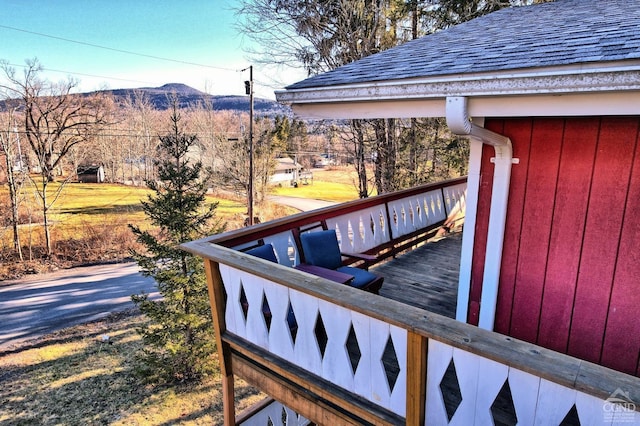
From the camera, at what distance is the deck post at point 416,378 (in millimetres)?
1827

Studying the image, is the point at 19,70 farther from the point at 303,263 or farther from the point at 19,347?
the point at 303,263

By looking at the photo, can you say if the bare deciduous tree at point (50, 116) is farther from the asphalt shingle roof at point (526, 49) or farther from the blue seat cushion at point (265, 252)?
the asphalt shingle roof at point (526, 49)

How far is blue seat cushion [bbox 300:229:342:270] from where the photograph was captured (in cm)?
376

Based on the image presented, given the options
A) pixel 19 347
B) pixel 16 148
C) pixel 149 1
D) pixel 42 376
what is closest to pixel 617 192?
pixel 42 376

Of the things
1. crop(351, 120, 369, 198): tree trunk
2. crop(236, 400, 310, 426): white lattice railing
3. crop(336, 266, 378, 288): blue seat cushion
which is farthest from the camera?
crop(351, 120, 369, 198): tree trunk

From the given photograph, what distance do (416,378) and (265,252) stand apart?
176 centimetres

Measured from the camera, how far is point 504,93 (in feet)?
6.93

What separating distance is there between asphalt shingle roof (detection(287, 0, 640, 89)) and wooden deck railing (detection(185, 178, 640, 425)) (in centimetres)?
149

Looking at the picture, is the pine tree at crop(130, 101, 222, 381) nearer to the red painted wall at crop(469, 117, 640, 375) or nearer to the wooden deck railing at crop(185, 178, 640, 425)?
the wooden deck railing at crop(185, 178, 640, 425)

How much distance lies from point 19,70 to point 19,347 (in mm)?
15917

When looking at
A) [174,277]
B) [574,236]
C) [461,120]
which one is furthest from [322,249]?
[174,277]

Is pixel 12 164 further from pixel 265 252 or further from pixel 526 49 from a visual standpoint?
pixel 526 49
